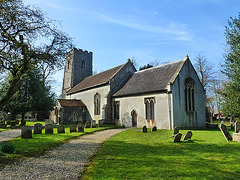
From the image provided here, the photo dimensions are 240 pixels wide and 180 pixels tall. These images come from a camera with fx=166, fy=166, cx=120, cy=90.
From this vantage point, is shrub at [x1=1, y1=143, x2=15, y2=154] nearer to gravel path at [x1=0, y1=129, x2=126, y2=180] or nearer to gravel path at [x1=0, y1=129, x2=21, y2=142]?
gravel path at [x1=0, y1=129, x2=126, y2=180]

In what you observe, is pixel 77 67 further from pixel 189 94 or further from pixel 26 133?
pixel 26 133

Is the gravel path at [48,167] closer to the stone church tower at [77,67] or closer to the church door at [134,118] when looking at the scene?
the church door at [134,118]

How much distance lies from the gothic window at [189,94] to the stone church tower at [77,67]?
80.5ft

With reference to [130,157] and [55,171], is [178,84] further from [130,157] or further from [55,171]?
[55,171]

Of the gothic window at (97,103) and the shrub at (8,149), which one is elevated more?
the gothic window at (97,103)

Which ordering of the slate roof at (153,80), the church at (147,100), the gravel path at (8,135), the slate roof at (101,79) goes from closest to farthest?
the gravel path at (8,135) → the church at (147,100) → the slate roof at (153,80) → the slate roof at (101,79)

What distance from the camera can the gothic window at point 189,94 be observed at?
18875mm

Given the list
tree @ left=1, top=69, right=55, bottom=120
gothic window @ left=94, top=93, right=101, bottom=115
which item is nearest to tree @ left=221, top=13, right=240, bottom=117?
gothic window @ left=94, top=93, right=101, bottom=115

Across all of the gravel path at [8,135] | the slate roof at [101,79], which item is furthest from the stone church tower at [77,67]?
the gravel path at [8,135]

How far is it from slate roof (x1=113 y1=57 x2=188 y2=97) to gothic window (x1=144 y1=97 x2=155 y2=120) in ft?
3.40

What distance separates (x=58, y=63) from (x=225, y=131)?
1205cm

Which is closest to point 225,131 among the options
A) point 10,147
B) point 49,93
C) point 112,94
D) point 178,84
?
point 178,84

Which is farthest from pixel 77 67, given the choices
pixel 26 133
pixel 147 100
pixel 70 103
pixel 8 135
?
pixel 26 133

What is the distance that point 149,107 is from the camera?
1895 centimetres
